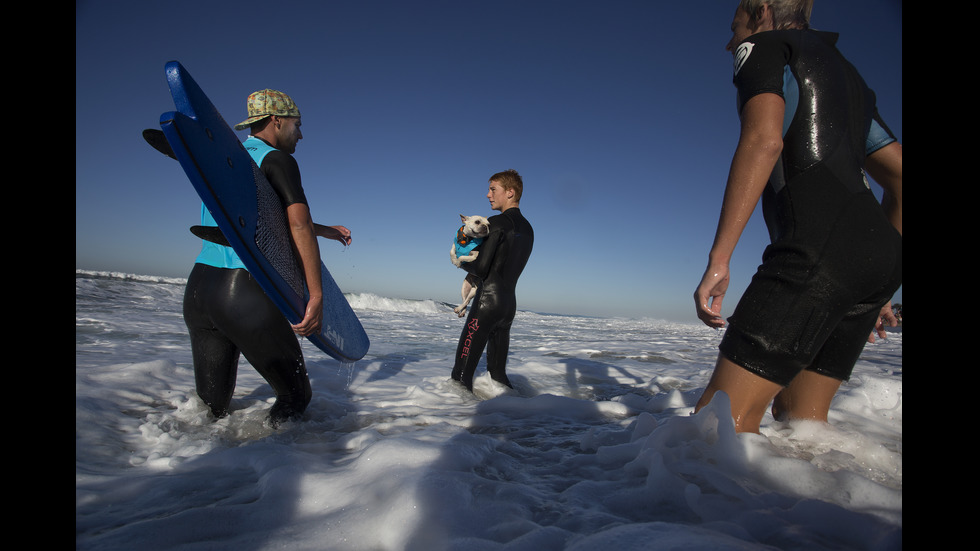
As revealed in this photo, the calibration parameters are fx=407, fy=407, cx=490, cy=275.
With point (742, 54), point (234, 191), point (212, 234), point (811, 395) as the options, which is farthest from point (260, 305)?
point (811, 395)

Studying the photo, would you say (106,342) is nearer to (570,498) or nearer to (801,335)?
(570,498)

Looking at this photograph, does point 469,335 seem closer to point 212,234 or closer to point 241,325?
point 241,325

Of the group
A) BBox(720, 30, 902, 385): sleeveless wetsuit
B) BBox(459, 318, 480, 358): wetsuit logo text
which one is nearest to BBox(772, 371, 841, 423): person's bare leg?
BBox(720, 30, 902, 385): sleeveless wetsuit

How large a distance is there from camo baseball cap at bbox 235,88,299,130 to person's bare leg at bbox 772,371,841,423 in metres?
3.22

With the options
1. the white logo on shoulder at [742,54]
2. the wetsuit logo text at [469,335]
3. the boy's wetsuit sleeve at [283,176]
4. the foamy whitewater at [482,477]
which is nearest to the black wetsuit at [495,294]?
the wetsuit logo text at [469,335]

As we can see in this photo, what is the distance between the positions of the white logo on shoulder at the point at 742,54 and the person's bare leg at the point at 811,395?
53.2 inches

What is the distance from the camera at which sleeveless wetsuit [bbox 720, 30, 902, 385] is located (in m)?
1.46

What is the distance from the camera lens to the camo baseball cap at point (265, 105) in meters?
2.60

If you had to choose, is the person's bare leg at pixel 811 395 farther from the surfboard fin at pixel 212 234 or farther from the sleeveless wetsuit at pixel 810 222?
the surfboard fin at pixel 212 234

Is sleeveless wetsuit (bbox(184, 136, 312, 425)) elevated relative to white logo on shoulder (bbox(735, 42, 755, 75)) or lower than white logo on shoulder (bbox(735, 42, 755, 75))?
lower

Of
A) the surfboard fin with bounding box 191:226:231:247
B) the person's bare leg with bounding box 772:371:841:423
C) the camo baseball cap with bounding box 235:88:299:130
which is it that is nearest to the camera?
the person's bare leg with bounding box 772:371:841:423

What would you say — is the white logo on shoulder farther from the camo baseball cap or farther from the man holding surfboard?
the camo baseball cap

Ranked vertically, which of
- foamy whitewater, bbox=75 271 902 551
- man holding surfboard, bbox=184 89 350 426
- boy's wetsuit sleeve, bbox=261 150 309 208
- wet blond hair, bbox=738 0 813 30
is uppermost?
wet blond hair, bbox=738 0 813 30
